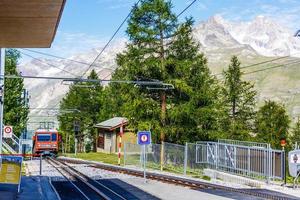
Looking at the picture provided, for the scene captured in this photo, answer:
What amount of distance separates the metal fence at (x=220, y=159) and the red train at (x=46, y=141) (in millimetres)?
17434

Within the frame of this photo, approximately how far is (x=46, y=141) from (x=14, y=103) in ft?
18.5

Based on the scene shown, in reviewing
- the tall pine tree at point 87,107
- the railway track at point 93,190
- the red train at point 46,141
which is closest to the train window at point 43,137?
the red train at point 46,141

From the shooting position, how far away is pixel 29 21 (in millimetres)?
11125

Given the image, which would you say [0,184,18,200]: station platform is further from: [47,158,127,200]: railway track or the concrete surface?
[47,158,127,200]: railway track

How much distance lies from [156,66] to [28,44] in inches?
1041

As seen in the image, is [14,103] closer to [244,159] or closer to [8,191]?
[244,159]

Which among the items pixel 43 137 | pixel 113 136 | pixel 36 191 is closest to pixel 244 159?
pixel 36 191

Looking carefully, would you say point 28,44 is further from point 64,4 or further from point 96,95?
point 96,95

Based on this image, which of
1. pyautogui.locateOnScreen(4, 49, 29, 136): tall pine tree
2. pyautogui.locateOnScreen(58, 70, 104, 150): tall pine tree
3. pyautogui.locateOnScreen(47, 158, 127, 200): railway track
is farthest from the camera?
pyautogui.locateOnScreen(58, 70, 104, 150): tall pine tree

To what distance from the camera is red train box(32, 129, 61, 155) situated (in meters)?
56.0

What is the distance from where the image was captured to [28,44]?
15461 millimetres

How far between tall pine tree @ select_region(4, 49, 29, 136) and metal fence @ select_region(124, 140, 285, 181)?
17.9 m

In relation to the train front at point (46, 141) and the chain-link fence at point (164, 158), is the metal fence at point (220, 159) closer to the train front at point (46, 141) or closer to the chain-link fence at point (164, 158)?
the chain-link fence at point (164, 158)

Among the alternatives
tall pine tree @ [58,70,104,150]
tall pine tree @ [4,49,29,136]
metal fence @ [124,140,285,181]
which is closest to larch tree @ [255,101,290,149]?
metal fence @ [124,140,285,181]
